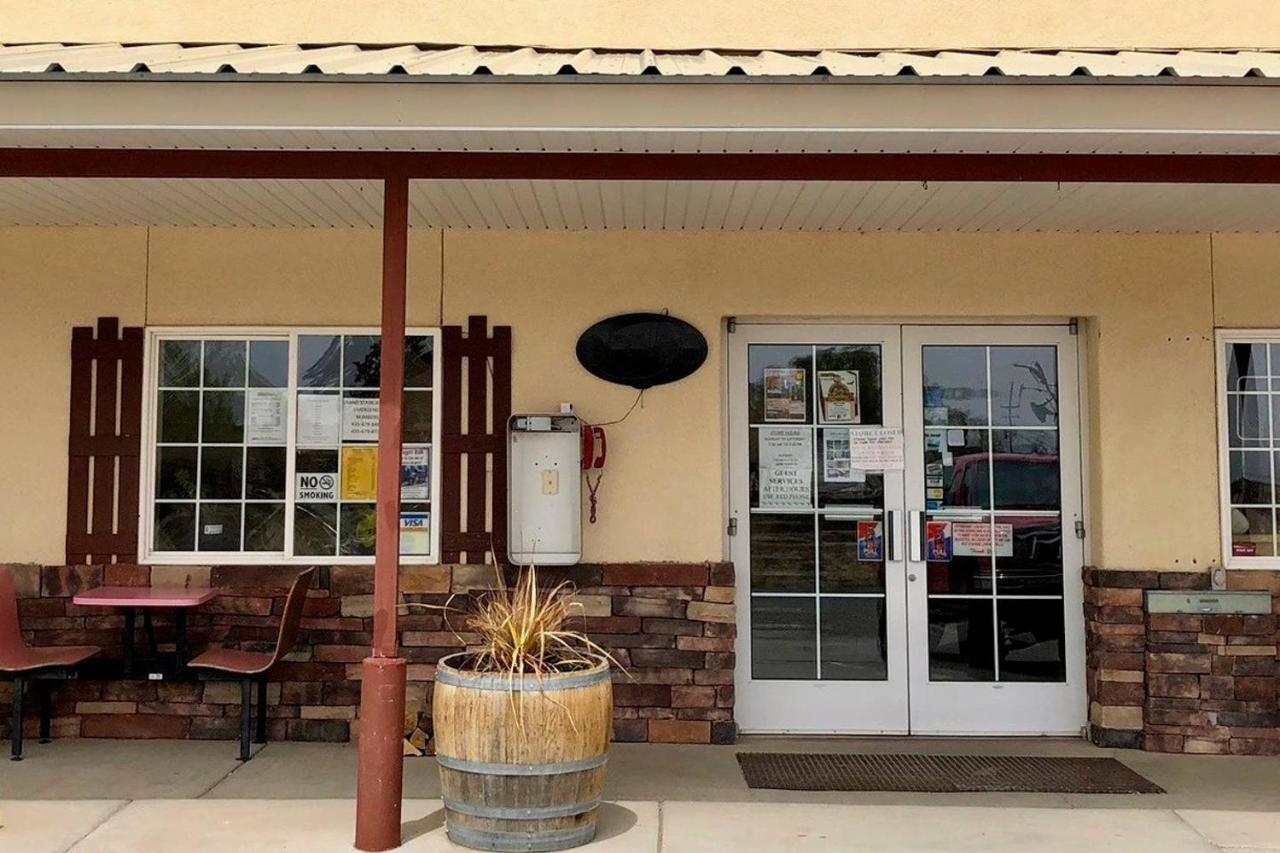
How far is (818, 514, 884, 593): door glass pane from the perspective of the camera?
251 inches

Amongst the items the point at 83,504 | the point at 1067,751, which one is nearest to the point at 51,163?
the point at 83,504

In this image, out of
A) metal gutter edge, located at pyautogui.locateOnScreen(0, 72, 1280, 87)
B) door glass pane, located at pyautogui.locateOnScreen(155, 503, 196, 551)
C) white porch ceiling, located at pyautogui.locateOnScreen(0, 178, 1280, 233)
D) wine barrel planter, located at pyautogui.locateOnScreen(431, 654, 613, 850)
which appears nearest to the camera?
metal gutter edge, located at pyautogui.locateOnScreen(0, 72, 1280, 87)

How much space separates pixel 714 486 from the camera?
245 inches

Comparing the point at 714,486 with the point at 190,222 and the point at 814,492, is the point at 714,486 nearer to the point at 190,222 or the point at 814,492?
the point at 814,492

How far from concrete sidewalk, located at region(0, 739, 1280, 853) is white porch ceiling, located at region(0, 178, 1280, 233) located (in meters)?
2.80

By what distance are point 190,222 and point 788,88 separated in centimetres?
360

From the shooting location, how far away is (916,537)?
6371 millimetres

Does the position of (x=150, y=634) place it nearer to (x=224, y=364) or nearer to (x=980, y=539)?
(x=224, y=364)

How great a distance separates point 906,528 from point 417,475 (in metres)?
2.74

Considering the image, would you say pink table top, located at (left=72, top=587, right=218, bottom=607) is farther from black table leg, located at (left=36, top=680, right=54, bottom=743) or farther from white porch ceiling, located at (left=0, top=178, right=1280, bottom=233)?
white porch ceiling, located at (left=0, top=178, right=1280, bottom=233)

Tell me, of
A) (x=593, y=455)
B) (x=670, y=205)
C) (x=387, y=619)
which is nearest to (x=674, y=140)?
(x=670, y=205)

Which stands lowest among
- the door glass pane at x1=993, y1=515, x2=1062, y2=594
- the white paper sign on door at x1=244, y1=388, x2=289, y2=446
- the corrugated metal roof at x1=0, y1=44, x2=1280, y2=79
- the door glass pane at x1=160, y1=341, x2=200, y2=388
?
the door glass pane at x1=993, y1=515, x2=1062, y2=594

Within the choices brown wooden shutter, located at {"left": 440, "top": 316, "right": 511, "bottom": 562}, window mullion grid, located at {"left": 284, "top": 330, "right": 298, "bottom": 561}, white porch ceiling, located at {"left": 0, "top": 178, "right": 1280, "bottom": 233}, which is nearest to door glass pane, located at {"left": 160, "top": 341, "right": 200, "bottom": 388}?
window mullion grid, located at {"left": 284, "top": 330, "right": 298, "bottom": 561}

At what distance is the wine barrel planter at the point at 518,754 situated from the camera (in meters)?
4.36
